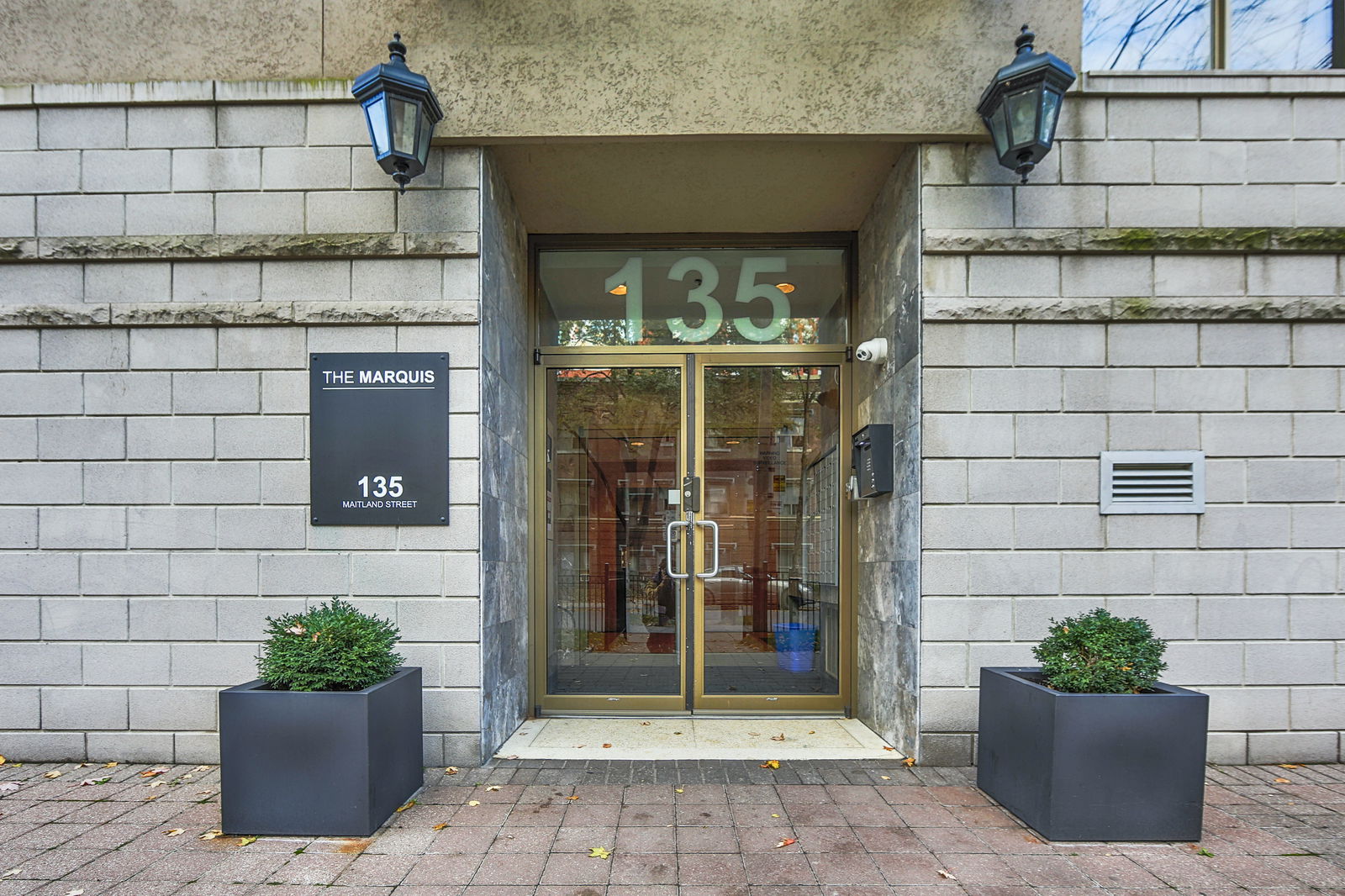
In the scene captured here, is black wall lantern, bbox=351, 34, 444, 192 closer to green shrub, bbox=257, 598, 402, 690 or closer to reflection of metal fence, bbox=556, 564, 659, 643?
green shrub, bbox=257, 598, 402, 690

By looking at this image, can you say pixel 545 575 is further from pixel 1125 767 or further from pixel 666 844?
pixel 1125 767

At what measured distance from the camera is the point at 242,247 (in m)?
4.12

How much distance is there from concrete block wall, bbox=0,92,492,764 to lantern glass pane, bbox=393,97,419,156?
1.24 ft

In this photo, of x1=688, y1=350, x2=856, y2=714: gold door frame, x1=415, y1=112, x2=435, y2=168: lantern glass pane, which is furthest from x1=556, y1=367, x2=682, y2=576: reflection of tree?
x1=415, y1=112, x2=435, y2=168: lantern glass pane

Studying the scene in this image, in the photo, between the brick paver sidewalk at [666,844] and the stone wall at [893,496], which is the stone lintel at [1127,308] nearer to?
the stone wall at [893,496]

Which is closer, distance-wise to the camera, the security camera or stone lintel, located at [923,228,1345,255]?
stone lintel, located at [923,228,1345,255]

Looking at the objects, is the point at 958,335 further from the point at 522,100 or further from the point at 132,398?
the point at 132,398

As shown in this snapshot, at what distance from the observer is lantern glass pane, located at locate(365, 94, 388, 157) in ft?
12.0

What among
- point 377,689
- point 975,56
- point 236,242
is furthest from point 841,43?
point 377,689

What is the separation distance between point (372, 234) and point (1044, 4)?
4160 mm

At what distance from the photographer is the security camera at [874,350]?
457 cm

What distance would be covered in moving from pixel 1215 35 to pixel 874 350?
2.86 m

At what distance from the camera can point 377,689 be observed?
3.21 m

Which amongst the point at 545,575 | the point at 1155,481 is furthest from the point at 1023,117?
the point at 545,575
